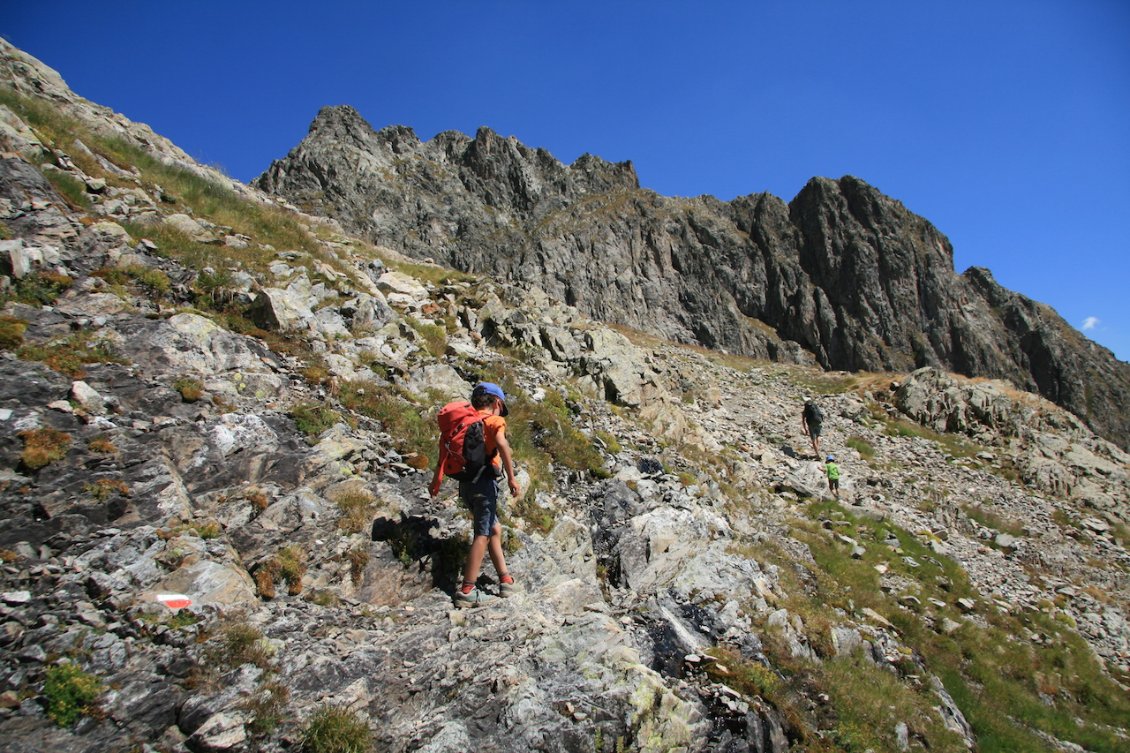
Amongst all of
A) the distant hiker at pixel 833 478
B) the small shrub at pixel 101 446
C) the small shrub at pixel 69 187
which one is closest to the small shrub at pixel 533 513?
the small shrub at pixel 101 446

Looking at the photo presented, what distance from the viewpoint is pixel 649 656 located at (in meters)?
5.88

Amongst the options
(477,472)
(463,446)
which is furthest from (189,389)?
(477,472)

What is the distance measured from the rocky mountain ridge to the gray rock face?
42.8m

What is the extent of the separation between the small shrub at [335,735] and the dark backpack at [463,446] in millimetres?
2806

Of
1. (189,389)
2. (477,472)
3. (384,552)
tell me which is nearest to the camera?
(477,472)

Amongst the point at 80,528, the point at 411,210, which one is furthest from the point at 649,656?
the point at 411,210

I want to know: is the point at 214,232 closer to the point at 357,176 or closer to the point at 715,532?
the point at 715,532

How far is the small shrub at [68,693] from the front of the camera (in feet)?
12.3

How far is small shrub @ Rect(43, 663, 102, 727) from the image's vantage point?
3744mm

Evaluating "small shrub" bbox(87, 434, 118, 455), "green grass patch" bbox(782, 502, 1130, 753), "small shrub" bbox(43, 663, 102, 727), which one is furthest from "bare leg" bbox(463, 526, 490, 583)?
"green grass patch" bbox(782, 502, 1130, 753)

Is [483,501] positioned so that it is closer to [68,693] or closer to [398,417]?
[398,417]

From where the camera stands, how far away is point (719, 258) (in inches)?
2596

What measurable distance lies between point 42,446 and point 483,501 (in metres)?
4.85

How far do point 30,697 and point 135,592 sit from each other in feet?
3.61
